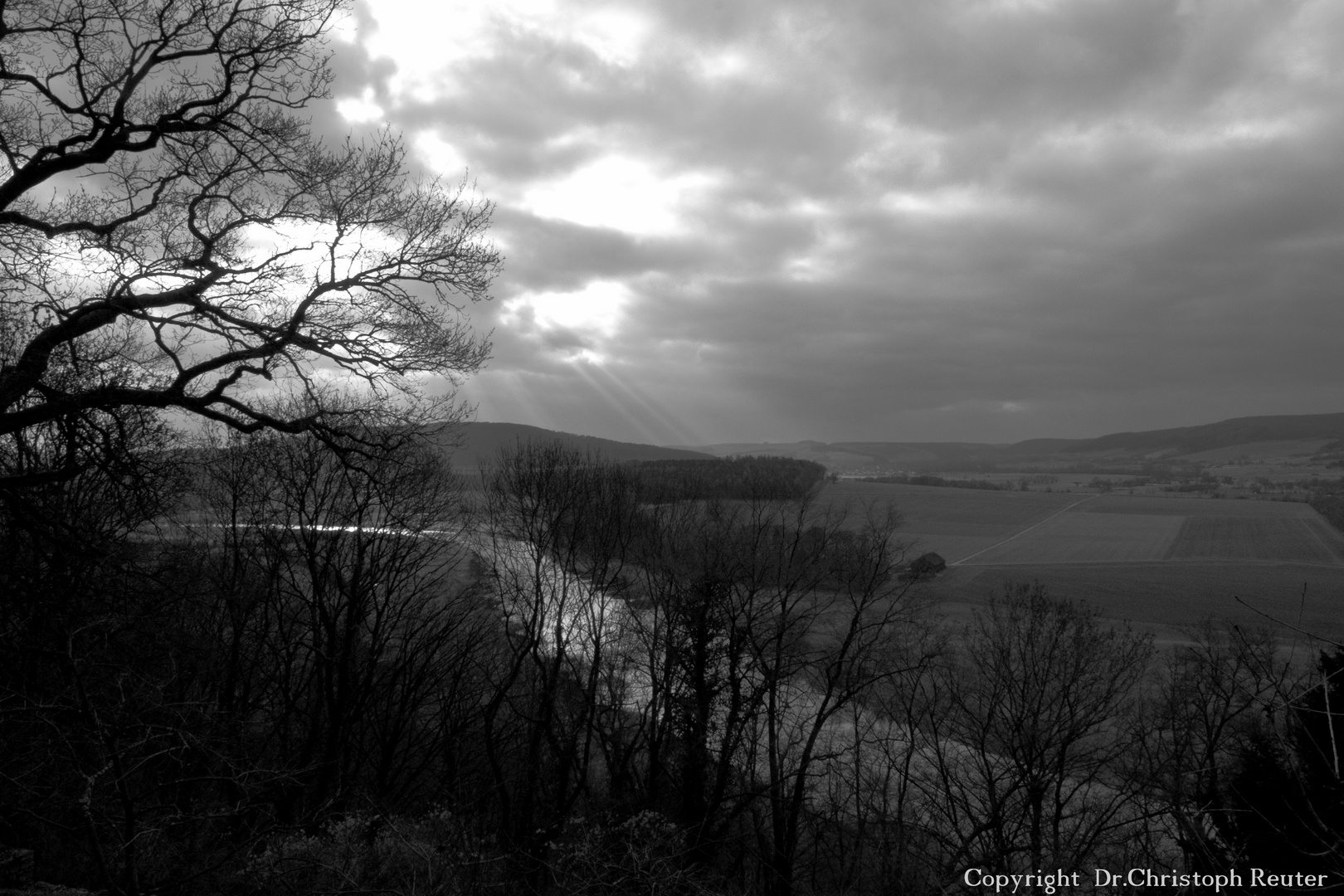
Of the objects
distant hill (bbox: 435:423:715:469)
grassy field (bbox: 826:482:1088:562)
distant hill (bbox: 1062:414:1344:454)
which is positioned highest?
distant hill (bbox: 1062:414:1344:454)

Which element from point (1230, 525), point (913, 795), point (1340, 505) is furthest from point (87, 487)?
point (1340, 505)

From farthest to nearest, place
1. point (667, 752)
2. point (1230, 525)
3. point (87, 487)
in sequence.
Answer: point (1230, 525) → point (667, 752) → point (87, 487)

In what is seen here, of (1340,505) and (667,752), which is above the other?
(1340,505)

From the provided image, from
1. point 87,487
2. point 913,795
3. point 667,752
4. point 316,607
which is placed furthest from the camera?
point 913,795

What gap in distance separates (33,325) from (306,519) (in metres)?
9.19

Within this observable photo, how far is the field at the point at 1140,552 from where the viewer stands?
3678cm

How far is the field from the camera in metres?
36.8

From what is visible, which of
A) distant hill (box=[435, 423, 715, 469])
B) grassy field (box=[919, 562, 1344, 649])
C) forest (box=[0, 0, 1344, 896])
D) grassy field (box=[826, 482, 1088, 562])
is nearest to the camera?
forest (box=[0, 0, 1344, 896])

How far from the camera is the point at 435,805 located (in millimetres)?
14102

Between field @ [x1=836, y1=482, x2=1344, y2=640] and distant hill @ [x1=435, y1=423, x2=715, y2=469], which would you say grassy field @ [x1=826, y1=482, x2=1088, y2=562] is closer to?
field @ [x1=836, y1=482, x2=1344, y2=640]

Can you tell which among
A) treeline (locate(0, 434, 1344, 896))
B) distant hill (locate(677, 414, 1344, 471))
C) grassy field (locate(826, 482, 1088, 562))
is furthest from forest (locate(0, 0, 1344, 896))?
distant hill (locate(677, 414, 1344, 471))

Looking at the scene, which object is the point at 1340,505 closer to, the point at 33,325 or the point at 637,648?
the point at 637,648

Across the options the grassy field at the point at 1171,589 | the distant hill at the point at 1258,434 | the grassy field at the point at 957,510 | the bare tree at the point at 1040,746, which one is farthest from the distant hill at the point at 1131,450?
the bare tree at the point at 1040,746

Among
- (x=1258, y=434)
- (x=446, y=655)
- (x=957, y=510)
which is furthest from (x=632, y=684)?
(x=1258, y=434)
